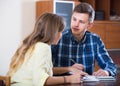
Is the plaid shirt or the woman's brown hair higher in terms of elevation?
the woman's brown hair

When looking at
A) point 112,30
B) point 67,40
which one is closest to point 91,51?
point 67,40

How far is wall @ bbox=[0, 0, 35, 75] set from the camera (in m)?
4.39

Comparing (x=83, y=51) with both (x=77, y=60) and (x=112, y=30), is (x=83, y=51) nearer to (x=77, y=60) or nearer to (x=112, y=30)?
(x=77, y=60)

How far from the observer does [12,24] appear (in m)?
4.48

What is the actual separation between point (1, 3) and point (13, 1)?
0.69 ft

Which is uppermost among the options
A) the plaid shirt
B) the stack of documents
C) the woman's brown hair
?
the woman's brown hair

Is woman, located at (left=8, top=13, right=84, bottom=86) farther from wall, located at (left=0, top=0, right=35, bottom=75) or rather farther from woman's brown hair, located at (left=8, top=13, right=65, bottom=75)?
wall, located at (left=0, top=0, right=35, bottom=75)

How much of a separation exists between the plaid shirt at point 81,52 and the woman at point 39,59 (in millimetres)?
491

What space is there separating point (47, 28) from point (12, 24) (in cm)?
265

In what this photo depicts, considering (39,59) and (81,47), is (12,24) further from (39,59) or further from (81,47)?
(39,59)

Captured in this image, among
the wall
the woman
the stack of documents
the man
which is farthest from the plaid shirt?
the wall

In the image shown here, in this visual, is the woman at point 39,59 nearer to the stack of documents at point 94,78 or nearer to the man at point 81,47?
the stack of documents at point 94,78

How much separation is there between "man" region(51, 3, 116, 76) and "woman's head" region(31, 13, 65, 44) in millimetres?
435

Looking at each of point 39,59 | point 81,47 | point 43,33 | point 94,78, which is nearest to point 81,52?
point 81,47
